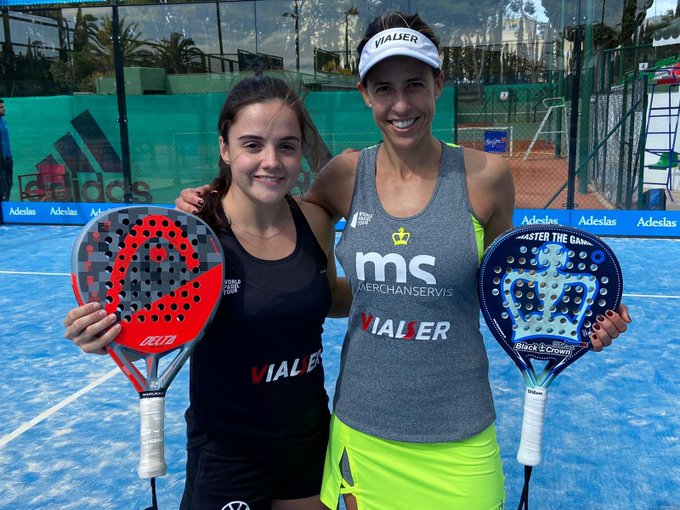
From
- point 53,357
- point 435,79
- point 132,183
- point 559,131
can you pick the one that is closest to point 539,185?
point 559,131

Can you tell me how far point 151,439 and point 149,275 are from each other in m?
0.40

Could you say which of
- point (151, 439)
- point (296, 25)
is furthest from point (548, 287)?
point (296, 25)

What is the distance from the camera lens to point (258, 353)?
171cm

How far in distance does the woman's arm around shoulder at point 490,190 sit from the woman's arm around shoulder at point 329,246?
480 millimetres

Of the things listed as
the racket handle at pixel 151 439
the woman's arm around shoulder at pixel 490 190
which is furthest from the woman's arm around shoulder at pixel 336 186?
the racket handle at pixel 151 439

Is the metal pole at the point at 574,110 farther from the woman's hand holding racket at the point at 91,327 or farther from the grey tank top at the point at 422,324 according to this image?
the woman's hand holding racket at the point at 91,327

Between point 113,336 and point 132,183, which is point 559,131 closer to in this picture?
point 132,183

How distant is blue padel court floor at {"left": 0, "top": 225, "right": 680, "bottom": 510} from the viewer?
2.95m

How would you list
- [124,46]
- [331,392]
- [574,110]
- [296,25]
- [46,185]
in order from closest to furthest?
[331,392] → [574,110] → [46,185] → [296,25] → [124,46]

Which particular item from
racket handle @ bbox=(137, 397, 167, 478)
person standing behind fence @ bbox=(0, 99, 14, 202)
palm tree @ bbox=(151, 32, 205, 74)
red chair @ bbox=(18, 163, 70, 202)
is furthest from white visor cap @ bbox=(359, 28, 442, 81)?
palm tree @ bbox=(151, 32, 205, 74)

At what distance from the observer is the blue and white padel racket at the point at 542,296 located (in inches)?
Result: 61.4

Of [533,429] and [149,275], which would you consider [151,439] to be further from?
[533,429]

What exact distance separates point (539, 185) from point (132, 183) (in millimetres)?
6828

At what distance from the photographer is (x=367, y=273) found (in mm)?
1670
